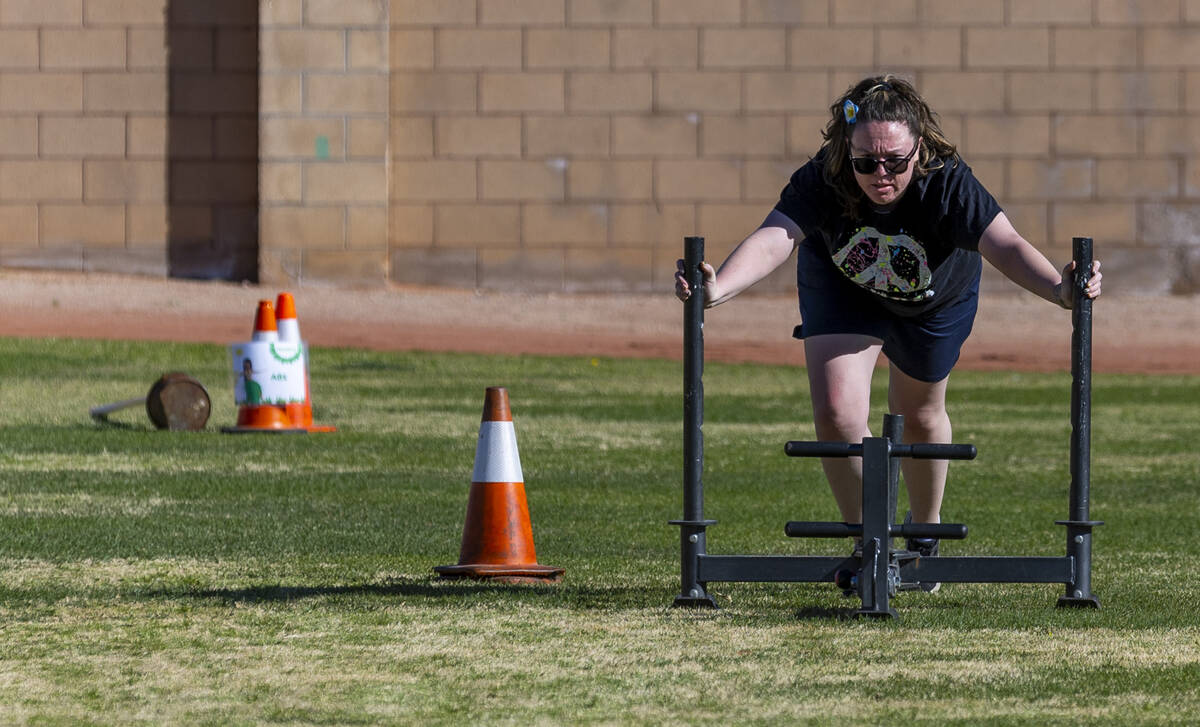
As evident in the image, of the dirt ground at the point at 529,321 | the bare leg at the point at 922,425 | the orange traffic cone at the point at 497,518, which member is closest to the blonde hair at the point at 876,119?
the bare leg at the point at 922,425

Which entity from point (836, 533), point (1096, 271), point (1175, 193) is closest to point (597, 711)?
point (836, 533)

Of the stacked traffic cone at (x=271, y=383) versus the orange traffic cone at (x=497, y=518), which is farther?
the stacked traffic cone at (x=271, y=383)

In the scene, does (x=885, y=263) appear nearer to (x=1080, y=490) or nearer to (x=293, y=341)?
(x=1080, y=490)

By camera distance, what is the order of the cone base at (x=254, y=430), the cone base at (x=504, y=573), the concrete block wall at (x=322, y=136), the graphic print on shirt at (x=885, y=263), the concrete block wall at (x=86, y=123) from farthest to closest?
the concrete block wall at (x=86, y=123), the concrete block wall at (x=322, y=136), the cone base at (x=254, y=430), the cone base at (x=504, y=573), the graphic print on shirt at (x=885, y=263)

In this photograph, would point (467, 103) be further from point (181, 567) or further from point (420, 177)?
point (181, 567)

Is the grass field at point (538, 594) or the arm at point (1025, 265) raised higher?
the arm at point (1025, 265)

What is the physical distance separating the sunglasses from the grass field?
1.19m

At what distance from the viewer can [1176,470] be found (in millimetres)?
10438

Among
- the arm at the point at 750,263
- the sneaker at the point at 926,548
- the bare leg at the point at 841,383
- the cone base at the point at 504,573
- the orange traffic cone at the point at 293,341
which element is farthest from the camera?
the orange traffic cone at the point at 293,341

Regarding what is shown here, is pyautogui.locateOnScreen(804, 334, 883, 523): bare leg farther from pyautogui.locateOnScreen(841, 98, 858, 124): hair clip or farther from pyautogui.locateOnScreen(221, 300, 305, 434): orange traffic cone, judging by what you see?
pyautogui.locateOnScreen(221, 300, 305, 434): orange traffic cone

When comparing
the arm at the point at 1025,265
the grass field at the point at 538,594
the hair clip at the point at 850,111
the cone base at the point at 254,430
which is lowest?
the grass field at the point at 538,594

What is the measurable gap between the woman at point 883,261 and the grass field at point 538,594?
598 millimetres

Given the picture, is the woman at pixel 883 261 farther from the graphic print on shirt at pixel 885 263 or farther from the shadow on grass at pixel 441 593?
the shadow on grass at pixel 441 593

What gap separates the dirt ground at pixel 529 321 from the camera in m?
20.3
